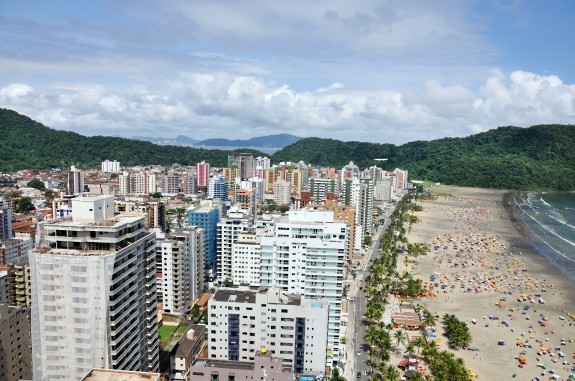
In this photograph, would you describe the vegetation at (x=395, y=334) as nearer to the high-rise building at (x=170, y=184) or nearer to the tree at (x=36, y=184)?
the high-rise building at (x=170, y=184)

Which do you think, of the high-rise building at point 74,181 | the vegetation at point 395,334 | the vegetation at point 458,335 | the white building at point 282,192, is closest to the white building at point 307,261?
the vegetation at point 395,334

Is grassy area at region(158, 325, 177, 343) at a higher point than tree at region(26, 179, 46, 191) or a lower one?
lower

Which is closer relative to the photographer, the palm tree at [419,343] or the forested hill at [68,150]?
the palm tree at [419,343]

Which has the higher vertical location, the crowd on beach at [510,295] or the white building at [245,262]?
the white building at [245,262]

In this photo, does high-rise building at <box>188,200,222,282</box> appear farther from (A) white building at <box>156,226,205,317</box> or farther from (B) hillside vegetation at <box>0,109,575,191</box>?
(B) hillside vegetation at <box>0,109,575,191</box>

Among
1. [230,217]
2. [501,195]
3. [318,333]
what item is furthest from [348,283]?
[501,195]

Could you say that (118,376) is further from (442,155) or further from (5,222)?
(442,155)

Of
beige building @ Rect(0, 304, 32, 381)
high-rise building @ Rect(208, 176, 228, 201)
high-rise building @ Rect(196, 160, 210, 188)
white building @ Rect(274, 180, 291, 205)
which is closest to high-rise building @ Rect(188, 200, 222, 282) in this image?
beige building @ Rect(0, 304, 32, 381)

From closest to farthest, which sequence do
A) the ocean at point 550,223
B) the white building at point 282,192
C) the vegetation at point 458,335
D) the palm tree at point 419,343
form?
the palm tree at point 419,343, the vegetation at point 458,335, the ocean at point 550,223, the white building at point 282,192
